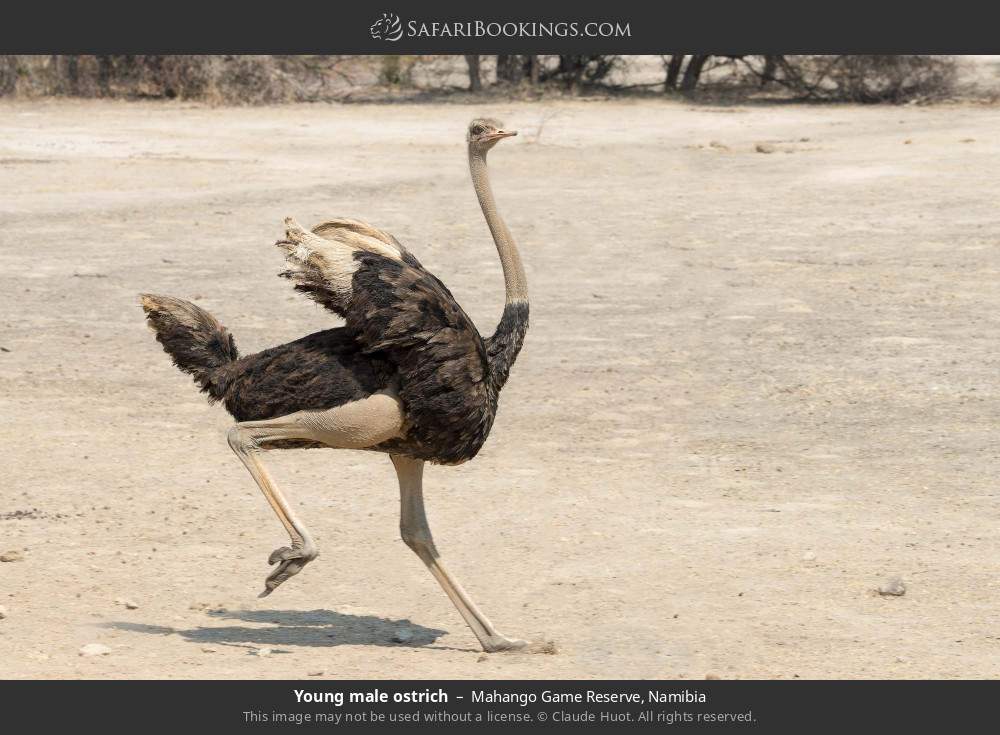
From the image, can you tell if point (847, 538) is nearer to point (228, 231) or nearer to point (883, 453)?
point (883, 453)

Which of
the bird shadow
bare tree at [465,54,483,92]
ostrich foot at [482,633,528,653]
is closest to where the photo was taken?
ostrich foot at [482,633,528,653]

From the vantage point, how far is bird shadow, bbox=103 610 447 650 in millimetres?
5324

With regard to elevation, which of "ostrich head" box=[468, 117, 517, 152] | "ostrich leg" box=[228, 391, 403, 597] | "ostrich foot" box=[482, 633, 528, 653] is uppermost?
"ostrich head" box=[468, 117, 517, 152]

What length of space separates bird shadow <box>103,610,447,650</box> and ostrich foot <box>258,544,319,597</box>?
0.28m

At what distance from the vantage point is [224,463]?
7547 mm

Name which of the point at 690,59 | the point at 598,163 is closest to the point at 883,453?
the point at 598,163

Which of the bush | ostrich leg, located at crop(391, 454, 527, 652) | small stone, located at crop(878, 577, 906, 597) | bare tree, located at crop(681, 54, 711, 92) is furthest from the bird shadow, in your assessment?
bare tree, located at crop(681, 54, 711, 92)

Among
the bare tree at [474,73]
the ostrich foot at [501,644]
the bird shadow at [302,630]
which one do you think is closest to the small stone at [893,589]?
the ostrich foot at [501,644]

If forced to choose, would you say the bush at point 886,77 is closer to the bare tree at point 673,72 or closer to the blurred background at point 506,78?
the blurred background at point 506,78

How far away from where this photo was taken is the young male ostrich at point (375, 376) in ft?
16.5

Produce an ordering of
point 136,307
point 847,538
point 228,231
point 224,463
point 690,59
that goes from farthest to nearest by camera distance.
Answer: point 690,59
point 228,231
point 136,307
point 224,463
point 847,538

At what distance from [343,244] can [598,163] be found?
12.2 metres

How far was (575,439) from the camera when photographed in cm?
806

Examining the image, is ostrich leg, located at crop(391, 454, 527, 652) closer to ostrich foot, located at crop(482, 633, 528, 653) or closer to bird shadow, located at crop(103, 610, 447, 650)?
ostrich foot, located at crop(482, 633, 528, 653)
